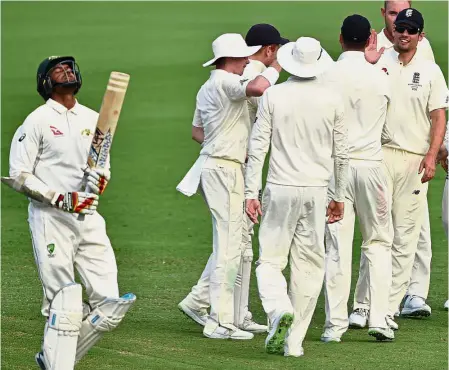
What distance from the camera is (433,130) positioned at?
33.3ft

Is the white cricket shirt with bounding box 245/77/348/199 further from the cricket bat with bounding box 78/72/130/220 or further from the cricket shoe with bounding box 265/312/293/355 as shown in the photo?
the cricket bat with bounding box 78/72/130/220

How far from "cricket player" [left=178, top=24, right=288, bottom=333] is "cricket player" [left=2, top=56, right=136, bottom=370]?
1.87 m

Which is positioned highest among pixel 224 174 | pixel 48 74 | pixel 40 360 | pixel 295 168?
pixel 48 74

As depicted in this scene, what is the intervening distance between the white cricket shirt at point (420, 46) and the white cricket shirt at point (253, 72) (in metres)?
1.07

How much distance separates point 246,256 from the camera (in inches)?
393

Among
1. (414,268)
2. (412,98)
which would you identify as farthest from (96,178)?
(414,268)

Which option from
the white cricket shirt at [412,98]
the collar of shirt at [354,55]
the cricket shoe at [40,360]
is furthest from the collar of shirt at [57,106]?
the white cricket shirt at [412,98]

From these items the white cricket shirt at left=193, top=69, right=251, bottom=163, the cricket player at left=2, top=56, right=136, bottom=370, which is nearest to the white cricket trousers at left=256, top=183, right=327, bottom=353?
the white cricket shirt at left=193, top=69, right=251, bottom=163

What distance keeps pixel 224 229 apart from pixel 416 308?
1956 millimetres

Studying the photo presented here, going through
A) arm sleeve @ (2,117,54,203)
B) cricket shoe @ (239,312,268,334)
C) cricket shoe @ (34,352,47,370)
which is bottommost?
cricket shoe @ (239,312,268,334)

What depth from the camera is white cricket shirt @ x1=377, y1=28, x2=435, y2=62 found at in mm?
10477

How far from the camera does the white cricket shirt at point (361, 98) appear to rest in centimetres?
959

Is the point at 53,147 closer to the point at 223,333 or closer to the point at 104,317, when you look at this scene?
the point at 104,317

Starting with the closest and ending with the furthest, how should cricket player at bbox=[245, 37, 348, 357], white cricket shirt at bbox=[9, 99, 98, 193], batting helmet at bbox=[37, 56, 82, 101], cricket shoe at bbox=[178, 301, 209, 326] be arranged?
white cricket shirt at bbox=[9, 99, 98, 193] < batting helmet at bbox=[37, 56, 82, 101] < cricket player at bbox=[245, 37, 348, 357] < cricket shoe at bbox=[178, 301, 209, 326]
